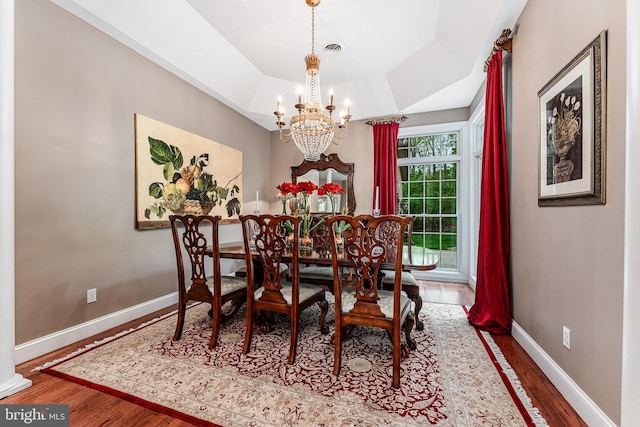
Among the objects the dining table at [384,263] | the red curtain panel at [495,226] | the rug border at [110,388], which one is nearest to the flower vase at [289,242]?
the dining table at [384,263]

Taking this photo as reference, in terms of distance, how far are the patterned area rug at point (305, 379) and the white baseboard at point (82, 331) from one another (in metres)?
0.24

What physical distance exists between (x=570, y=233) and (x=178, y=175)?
3640 millimetres

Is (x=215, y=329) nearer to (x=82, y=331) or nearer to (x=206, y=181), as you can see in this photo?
(x=82, y=331)

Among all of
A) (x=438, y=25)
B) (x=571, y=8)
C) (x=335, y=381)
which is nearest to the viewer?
(x=571, y=8)

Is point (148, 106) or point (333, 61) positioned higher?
point (333, 61)

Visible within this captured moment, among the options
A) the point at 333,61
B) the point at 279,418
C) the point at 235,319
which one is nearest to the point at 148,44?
the point at 333,61

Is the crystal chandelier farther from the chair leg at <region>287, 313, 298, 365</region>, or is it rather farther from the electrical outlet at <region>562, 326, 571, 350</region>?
the electrical outlet at <region>562, 326, 571, 350</region>

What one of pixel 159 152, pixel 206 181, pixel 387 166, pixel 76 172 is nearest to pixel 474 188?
pixel 387 166

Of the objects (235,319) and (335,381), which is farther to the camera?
(235,319)

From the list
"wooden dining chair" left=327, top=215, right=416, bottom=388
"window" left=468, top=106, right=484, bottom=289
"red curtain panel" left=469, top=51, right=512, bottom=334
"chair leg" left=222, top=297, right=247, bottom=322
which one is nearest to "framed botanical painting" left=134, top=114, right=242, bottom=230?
"chair leg" left=222, top=297, right=247, bottom=322

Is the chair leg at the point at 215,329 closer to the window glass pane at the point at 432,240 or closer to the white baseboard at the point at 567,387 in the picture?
the white baseboard at the point at 567,387

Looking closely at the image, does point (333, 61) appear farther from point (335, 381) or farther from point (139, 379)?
point (139, 379)

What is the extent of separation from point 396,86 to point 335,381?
383 cm

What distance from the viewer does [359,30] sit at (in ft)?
10.1
